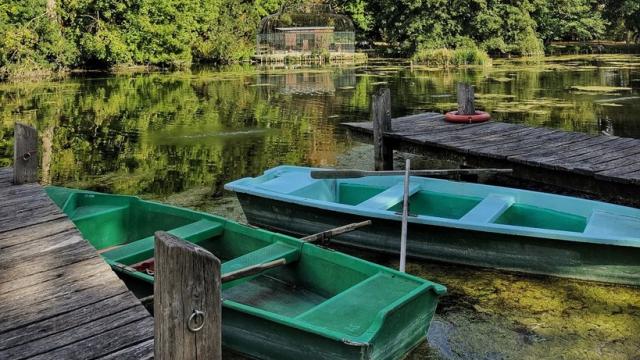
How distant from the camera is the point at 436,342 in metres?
4.85

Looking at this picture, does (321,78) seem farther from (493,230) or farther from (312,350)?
(312,350)

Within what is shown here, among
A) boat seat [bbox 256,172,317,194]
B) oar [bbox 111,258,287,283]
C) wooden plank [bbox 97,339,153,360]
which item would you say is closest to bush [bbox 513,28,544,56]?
boat seat [bbox 256,172,317,194]

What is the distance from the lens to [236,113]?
58.0 ft

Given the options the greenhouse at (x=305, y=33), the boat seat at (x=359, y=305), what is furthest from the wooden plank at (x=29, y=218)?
the greenhouse at (x=305, y=33)

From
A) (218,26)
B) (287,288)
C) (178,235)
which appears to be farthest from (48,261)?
(218,26)

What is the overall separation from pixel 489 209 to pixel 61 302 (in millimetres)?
4131

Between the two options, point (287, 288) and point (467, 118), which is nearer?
point (287, 288)

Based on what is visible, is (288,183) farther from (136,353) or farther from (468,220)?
(136,353)

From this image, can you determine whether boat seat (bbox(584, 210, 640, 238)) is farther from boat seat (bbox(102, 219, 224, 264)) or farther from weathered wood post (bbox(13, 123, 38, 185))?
weathered wood post (bbox(13, 123, 38, 185))

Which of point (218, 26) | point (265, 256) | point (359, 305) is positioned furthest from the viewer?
point (218, 26)

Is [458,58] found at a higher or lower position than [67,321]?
higher

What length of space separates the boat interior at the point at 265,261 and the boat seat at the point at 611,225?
2.12m

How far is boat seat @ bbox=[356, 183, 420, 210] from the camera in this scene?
6.68 meters

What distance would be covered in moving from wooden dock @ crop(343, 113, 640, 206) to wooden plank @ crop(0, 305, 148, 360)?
481cm
